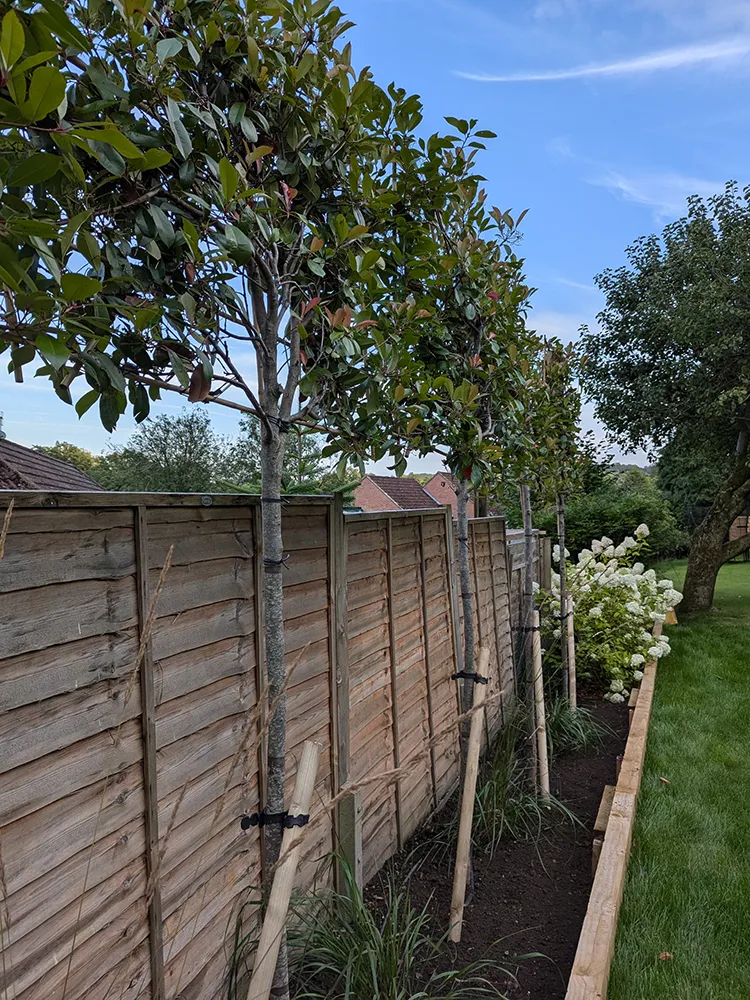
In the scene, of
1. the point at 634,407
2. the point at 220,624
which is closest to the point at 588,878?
the point at 220,624

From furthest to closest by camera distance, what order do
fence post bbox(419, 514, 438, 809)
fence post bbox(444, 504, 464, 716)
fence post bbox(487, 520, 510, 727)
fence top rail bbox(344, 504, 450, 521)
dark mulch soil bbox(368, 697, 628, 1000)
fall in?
fence post bbox(487, 520, 510, 727) → fence post bbox(444, 504, 464, 716) → fence post bbox(419, 514, 438, 809) → fence top rail bbox(344, 504, 450, 521) → dark mulch soil bbox(368, 697, 628, 1000)

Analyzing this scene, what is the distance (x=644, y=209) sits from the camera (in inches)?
355

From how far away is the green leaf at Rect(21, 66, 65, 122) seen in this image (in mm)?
680

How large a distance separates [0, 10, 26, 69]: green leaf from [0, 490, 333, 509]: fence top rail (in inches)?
24.3

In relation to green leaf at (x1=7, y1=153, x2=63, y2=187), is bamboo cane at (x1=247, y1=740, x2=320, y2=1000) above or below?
below

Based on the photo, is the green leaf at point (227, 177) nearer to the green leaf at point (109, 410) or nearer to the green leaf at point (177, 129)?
the green leaf at point (177, 129)

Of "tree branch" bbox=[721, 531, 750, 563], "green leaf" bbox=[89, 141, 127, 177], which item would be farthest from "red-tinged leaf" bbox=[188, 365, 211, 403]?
"tree branch" bbox=[721, 531, 750, 563]

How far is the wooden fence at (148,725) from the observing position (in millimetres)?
1114

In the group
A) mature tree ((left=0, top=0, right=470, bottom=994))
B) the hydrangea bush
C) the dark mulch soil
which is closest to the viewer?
mature tree ((left=0, top=0, right=470, bottom=994))

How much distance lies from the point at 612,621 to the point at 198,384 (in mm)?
5325

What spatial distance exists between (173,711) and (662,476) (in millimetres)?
19351

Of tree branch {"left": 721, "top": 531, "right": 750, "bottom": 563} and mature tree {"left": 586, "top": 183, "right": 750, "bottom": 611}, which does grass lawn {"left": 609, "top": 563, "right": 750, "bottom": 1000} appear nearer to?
tree branch {"left": 721, "top": 531, "right": 750, "bottom": 563}

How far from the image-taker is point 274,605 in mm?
1540

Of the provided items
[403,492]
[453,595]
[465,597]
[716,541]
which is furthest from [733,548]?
[403,492]
